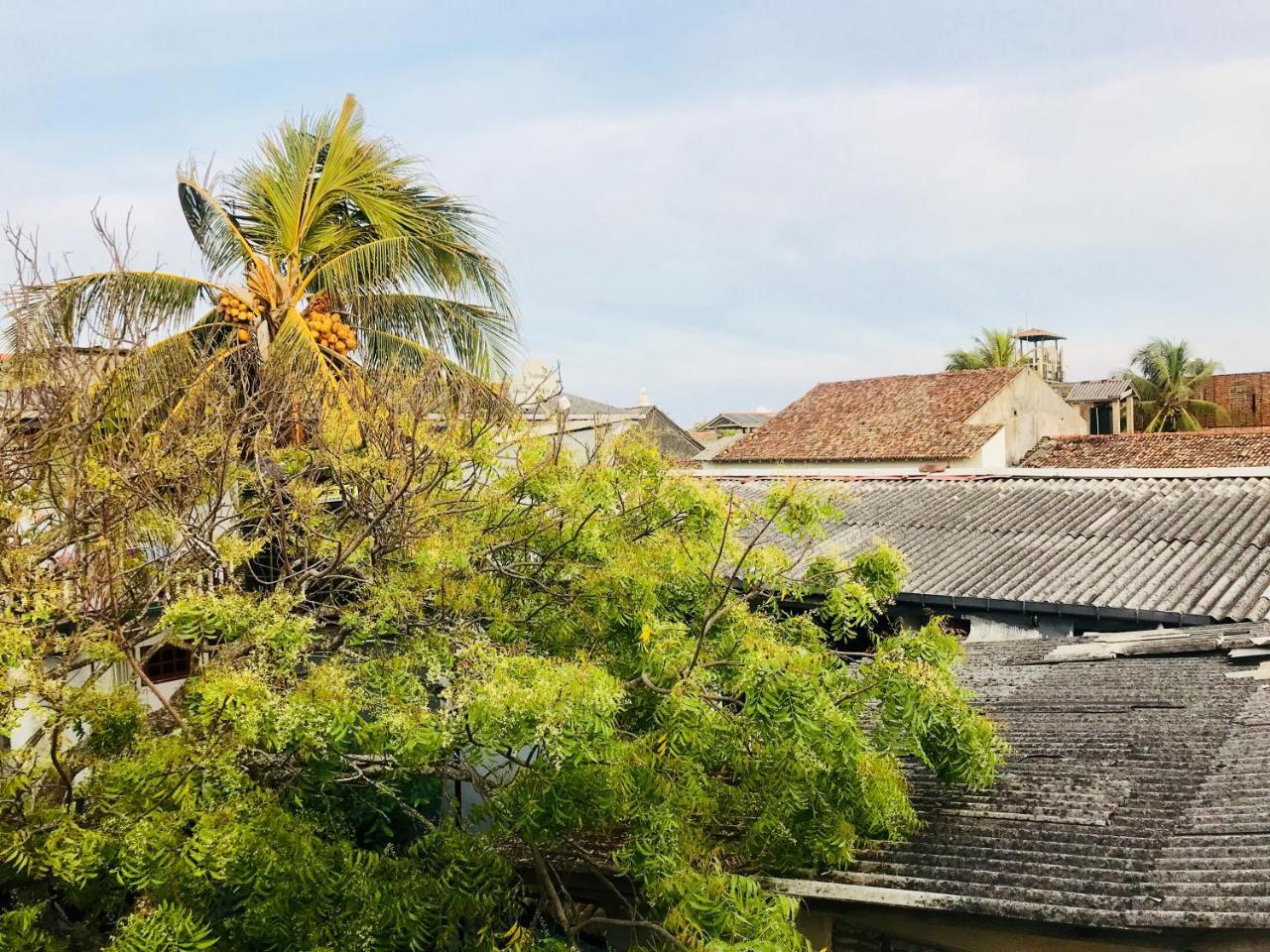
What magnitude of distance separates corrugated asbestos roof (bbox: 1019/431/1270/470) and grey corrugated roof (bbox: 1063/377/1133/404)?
11499 millimetres

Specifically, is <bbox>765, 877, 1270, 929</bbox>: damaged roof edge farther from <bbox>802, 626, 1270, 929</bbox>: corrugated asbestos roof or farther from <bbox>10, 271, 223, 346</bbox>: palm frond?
<bbox>10, 271, 223, 346</bbox>: palm frond

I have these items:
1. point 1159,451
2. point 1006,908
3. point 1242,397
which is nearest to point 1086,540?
point 1006,908

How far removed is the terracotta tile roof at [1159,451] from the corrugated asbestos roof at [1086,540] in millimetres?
10470

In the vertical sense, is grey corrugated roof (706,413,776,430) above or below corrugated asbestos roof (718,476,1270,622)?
above

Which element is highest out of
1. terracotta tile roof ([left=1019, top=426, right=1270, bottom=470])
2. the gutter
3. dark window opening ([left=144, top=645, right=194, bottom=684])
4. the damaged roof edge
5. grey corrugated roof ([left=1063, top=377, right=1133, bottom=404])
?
grey corrugated roof ([left=1063, top=377, right=1133, bottom=404])

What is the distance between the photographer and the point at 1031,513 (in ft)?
46.7

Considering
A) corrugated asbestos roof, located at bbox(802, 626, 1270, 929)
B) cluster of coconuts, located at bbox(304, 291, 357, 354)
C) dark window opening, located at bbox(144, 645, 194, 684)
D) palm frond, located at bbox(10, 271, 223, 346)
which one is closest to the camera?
corrugated asbestos roof, located at bbox(802, 626, 1270, 929)

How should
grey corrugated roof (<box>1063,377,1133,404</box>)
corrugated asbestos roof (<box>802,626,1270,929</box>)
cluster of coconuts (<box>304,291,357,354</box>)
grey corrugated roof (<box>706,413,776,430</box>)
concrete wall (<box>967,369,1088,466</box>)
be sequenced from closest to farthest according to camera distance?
corrugated asbestos roof (<box>802,626,1270,929</box>)
cluster of coconuts (<box>304,291,357,354</box>)
concrete wall (<box>967,369,1088,466</box>)
grey corrugated roof (<box>1063,377,1133,404</box>)
grey corrugated roof (<box>706,413,776,430</box>)

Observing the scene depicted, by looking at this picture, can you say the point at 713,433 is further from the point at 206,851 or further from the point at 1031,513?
the point at 206,851

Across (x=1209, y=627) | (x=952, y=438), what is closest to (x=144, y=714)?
(x=1209, y=627)

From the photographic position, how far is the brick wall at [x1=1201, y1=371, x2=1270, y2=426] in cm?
4297

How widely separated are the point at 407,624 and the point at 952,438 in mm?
22667

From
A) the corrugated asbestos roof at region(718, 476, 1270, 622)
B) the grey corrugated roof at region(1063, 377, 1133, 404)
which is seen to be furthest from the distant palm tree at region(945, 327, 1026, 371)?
the corrugated asbestos roof at region(718, 476, 1270, 622)

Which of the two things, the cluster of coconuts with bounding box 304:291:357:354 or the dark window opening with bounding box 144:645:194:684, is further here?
the dark window opening with bounding box 144:645:194:684
